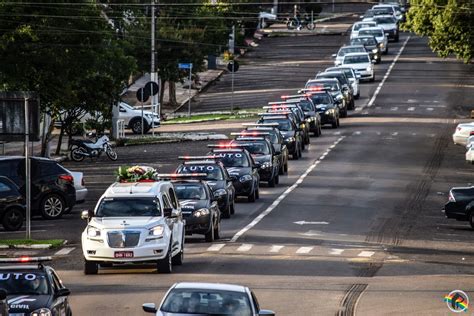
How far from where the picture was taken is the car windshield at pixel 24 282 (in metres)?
22.5

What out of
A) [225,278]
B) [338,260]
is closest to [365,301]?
[225,278]

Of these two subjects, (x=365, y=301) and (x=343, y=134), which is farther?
(x=343, y=134)

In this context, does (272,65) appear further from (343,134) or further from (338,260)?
(338,260)

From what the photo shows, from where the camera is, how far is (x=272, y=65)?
100062 millimetres

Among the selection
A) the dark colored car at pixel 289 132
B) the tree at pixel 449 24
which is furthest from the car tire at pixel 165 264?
the tree at pixel 449 24

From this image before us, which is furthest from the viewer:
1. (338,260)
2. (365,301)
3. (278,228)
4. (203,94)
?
(203,94)

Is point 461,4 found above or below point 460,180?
above

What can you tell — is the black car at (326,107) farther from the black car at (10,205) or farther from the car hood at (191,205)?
the car hood at (191,205)

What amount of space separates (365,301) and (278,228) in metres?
12.5

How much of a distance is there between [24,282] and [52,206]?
20540mm

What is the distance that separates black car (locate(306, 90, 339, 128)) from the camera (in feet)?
225

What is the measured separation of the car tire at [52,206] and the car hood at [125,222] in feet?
38.5

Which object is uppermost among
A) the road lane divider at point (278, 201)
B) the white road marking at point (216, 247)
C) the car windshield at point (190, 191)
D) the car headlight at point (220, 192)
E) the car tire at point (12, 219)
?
the car windshield at point (190, 191)

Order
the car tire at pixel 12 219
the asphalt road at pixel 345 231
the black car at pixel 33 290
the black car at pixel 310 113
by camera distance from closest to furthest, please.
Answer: the black car at pixel 33 290 → the asphalt road at pixel 345 231 → the car tire at pixel 12 219 → the black car at pixel 310 113
